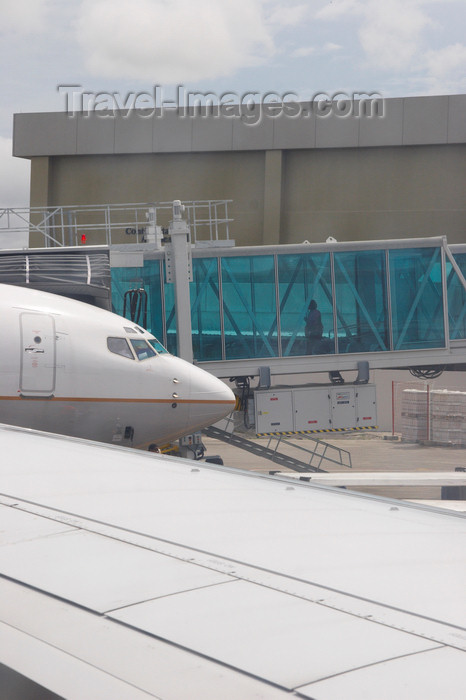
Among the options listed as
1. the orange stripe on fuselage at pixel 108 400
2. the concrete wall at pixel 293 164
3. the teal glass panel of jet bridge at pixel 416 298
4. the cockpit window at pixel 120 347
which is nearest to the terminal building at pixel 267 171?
the concrete wall at pixel 293 164

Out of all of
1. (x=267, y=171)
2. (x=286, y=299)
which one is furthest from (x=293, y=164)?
(x=286, y=299)

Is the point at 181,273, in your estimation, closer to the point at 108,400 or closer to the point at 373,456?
the point at 108,400

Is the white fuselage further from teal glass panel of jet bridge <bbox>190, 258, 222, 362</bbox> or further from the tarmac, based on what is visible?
the tarmac

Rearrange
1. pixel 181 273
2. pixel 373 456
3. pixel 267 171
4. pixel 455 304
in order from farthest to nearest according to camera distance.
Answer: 1. pixel 267 171
2. pixel 373 456
3. pixel 455 304
4. pixel 181 273

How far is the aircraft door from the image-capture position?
504 inches

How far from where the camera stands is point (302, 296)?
20.0m

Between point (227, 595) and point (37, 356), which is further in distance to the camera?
point (37, 356)

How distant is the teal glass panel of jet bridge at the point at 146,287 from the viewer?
19.8m

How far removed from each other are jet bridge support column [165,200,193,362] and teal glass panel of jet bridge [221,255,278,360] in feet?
3.92

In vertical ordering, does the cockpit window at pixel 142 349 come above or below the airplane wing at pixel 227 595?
above

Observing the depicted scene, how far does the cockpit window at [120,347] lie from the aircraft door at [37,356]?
3.76 ft

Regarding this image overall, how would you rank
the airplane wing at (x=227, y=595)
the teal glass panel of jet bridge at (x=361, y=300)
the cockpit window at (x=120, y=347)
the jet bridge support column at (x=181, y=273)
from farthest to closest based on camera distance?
the teal glass panel of jet bridge at (x=361, y=300)
the jet bridge support column at (x=181, y=273)
the cockpit window at (x=120, y=347)
the airplane wing at (x=227, y=595)

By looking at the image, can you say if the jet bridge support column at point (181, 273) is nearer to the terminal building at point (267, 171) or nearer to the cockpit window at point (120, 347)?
the cockpit window at point (120, 347)

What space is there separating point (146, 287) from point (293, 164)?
779 inches
